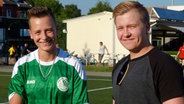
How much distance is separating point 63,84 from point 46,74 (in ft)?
0.60

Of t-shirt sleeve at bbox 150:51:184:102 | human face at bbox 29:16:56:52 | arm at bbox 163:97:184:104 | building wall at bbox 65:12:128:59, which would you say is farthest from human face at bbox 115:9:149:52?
building wall at bbox 65:12:128:59

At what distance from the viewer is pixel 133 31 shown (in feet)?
10.9

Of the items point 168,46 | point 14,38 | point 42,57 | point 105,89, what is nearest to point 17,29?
point 14,38

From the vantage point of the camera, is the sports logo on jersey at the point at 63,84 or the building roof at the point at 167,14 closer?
the sports logo on jersey at the point at 63,84

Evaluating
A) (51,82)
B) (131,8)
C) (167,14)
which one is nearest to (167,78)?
(131,8)

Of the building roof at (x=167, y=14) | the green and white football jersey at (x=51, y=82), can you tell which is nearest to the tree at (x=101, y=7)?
the building roof at (x=167, y=14)

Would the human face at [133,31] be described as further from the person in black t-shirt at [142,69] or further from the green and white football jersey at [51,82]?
the green and white football jersey at [51,82]

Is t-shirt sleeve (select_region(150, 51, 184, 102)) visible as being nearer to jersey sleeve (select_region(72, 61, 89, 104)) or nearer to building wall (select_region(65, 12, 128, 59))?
jersey sleeve (select_region(72, 61, 89, 104))

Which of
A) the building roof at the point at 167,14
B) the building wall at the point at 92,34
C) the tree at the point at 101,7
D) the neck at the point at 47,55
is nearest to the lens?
the neck at the point at 47,55

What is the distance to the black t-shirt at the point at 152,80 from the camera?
3082 mm

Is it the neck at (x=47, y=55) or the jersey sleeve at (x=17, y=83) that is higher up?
the neck at (x=47, y=55)

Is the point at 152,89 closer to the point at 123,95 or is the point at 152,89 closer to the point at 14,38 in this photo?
the point at 123,95

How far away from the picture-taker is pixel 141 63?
3.28m

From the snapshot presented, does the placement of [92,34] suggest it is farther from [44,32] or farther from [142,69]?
[142,69]
